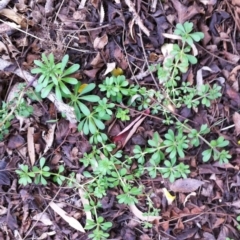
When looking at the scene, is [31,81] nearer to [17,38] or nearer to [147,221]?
[17,38]

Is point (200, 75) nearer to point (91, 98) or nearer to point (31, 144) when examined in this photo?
point (91, 98)

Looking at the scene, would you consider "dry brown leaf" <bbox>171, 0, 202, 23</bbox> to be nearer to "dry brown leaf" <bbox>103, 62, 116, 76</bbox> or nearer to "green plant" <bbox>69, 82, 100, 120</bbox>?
"dry brown leaf" <bbox>103, 62, 116, 76</bbox>

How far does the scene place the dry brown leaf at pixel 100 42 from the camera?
217 centimetres

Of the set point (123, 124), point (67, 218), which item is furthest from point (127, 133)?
point (67, 218)

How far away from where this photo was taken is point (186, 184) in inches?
84.7

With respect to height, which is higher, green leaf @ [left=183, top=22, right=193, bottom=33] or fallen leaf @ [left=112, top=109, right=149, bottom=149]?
green leaf @ [left=183, top=22, right=193, bottom=33]

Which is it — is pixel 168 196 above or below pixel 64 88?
below

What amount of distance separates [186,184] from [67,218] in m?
0.63

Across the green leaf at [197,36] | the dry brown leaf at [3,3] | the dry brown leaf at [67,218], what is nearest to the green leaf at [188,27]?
the green leaf at [197,36]

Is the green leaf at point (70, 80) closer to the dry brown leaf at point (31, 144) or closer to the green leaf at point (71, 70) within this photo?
the green leaf at point (71, 70)

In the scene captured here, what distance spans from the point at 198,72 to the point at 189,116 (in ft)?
0.74

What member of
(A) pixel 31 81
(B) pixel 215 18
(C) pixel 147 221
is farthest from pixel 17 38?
(C) pixel 147 221

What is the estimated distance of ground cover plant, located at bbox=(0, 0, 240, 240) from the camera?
6.97 ft

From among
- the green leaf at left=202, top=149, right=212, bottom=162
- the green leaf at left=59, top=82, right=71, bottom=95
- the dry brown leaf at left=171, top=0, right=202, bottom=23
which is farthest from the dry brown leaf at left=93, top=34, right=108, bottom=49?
the green leaf at left=202, top=149, right=212, bottom=162
